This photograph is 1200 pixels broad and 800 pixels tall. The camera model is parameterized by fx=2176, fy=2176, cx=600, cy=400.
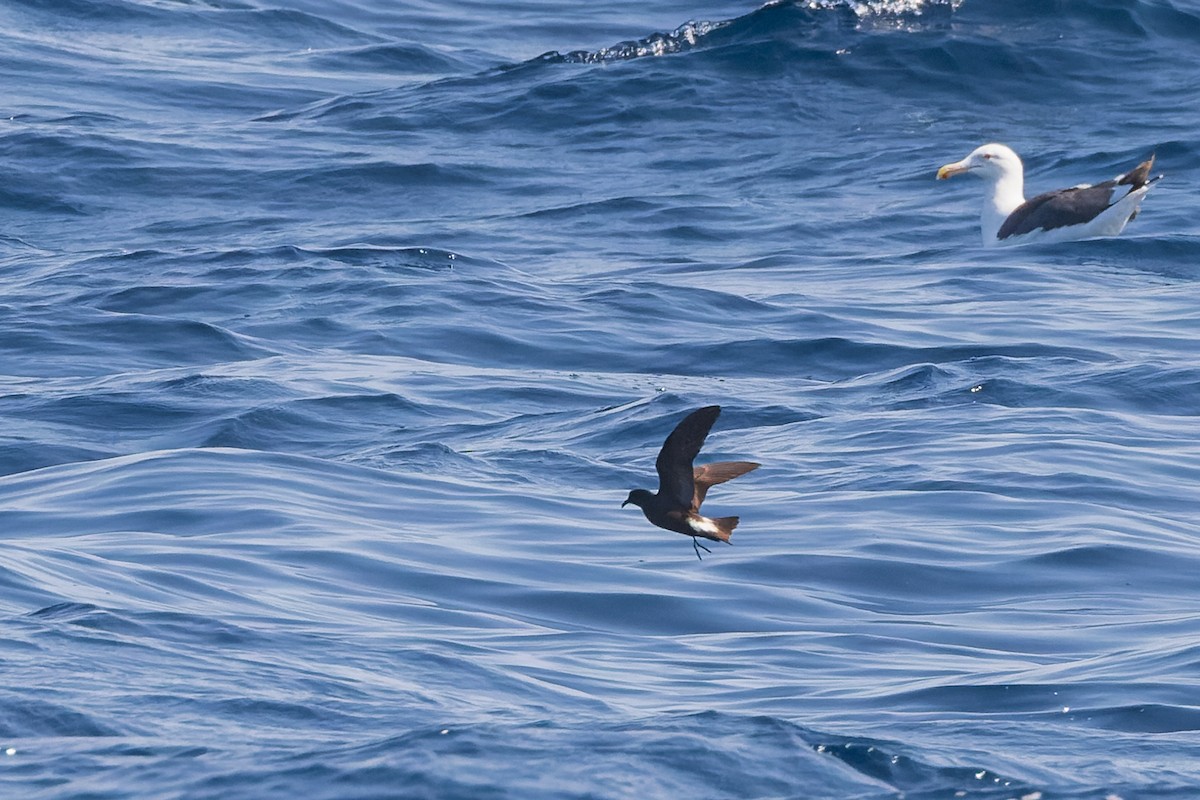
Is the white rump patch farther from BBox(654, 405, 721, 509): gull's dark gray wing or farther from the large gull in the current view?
the large gull

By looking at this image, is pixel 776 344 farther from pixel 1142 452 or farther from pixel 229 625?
pixel 229 625

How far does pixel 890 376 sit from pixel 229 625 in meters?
6.66

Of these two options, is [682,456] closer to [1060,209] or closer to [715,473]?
[715,473]

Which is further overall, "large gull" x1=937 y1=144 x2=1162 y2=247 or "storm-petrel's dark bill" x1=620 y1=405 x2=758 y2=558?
"large gull" x1=937 y1=144 x2=1162 y2=247

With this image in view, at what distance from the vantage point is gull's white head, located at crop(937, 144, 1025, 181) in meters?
19.7

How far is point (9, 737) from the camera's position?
6453mm

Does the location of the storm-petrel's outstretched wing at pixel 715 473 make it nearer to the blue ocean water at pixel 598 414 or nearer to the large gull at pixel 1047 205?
the blue ocean water at pixel 598 414

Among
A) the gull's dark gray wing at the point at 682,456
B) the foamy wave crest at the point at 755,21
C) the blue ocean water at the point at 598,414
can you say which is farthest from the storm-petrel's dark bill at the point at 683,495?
the foamy wave crest at the point at 755,21

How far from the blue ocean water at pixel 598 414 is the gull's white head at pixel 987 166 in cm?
62

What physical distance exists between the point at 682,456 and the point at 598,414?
711 cm

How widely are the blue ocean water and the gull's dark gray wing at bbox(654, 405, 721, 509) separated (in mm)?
823

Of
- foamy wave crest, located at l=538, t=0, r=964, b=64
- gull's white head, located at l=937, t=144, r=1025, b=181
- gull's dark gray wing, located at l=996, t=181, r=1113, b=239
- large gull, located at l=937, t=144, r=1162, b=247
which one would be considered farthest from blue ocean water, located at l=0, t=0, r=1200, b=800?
gull's white head, located at l=937, t=144, r=1025, b=181

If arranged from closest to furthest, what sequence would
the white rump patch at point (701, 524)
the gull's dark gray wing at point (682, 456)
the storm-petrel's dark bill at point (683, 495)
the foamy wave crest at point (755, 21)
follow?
the gull's dark gray wing at point (682, 456), the storm-petrel's dark bill at point (683, 495), the white rump patch at point (701, 524), the foamy wave crest at point (755, 21)

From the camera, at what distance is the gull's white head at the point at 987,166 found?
64.7 feet
